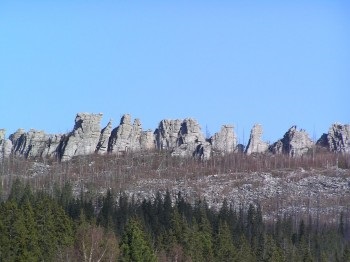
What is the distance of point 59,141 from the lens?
19325 centimetres

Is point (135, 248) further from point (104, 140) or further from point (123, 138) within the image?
point (123, 138)

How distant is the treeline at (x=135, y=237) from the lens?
62312 mm

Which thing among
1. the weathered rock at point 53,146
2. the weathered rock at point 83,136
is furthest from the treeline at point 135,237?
the weathered rock at point 53,146

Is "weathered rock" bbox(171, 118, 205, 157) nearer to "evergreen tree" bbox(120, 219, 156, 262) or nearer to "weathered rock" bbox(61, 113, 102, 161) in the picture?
"weathered rock" bbox(61, 113, 102, 161)

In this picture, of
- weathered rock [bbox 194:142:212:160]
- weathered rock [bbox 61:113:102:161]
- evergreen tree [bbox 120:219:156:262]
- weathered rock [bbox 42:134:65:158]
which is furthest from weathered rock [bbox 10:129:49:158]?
evergreen tree [bbox 120:219:156:262]

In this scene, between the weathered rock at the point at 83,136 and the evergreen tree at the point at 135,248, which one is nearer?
the evergreen tree at the point at 135,248

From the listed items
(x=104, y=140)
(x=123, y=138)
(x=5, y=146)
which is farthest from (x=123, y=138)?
(x=5, y=146)

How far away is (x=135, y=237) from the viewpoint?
62.8 metres

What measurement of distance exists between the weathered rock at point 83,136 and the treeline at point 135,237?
2849 inches

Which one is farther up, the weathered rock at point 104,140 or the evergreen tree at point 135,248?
the weathered rock at point 104,140

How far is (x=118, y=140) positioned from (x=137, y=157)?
6.84 metres

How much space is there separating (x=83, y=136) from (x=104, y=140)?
5061 millimetres

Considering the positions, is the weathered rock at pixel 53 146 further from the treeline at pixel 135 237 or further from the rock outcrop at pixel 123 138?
the treeline at pixel 135 237

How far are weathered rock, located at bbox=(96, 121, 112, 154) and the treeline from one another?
76.2 meters
